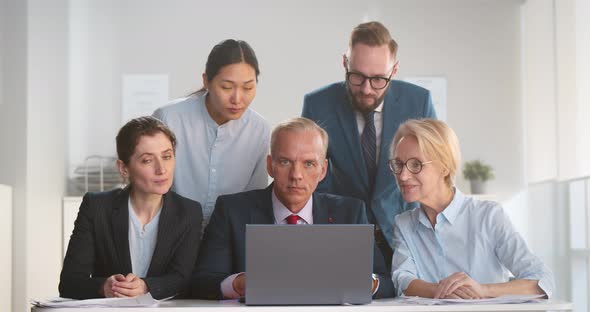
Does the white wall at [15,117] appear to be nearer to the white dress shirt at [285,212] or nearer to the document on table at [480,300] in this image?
the white dress shirt at [285,212]

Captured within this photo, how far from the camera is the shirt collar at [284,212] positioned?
2.71m

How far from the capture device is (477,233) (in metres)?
2.73

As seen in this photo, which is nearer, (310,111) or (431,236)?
(431,236)

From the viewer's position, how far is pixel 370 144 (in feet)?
10.1

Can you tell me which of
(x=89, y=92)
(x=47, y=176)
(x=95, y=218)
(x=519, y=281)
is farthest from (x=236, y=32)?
(x=519, y=281)

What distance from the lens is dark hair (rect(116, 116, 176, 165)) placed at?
2771 millimetres

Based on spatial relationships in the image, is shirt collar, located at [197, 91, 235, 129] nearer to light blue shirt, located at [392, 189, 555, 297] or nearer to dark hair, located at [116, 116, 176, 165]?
dark hair, located at [116, 116, 176, 165]

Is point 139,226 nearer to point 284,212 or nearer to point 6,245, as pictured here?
point 284,212

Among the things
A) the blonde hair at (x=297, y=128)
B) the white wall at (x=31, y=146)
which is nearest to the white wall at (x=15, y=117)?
the white wall at (x=31, y=146)

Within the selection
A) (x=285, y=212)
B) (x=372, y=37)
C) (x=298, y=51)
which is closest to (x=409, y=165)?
(x=285, y=212)

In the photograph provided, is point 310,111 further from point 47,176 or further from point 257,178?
point 47,176

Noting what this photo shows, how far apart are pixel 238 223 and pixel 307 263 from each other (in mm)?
553

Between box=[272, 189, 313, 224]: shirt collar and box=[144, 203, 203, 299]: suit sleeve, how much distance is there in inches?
10.5

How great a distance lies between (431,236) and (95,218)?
1039 mm
